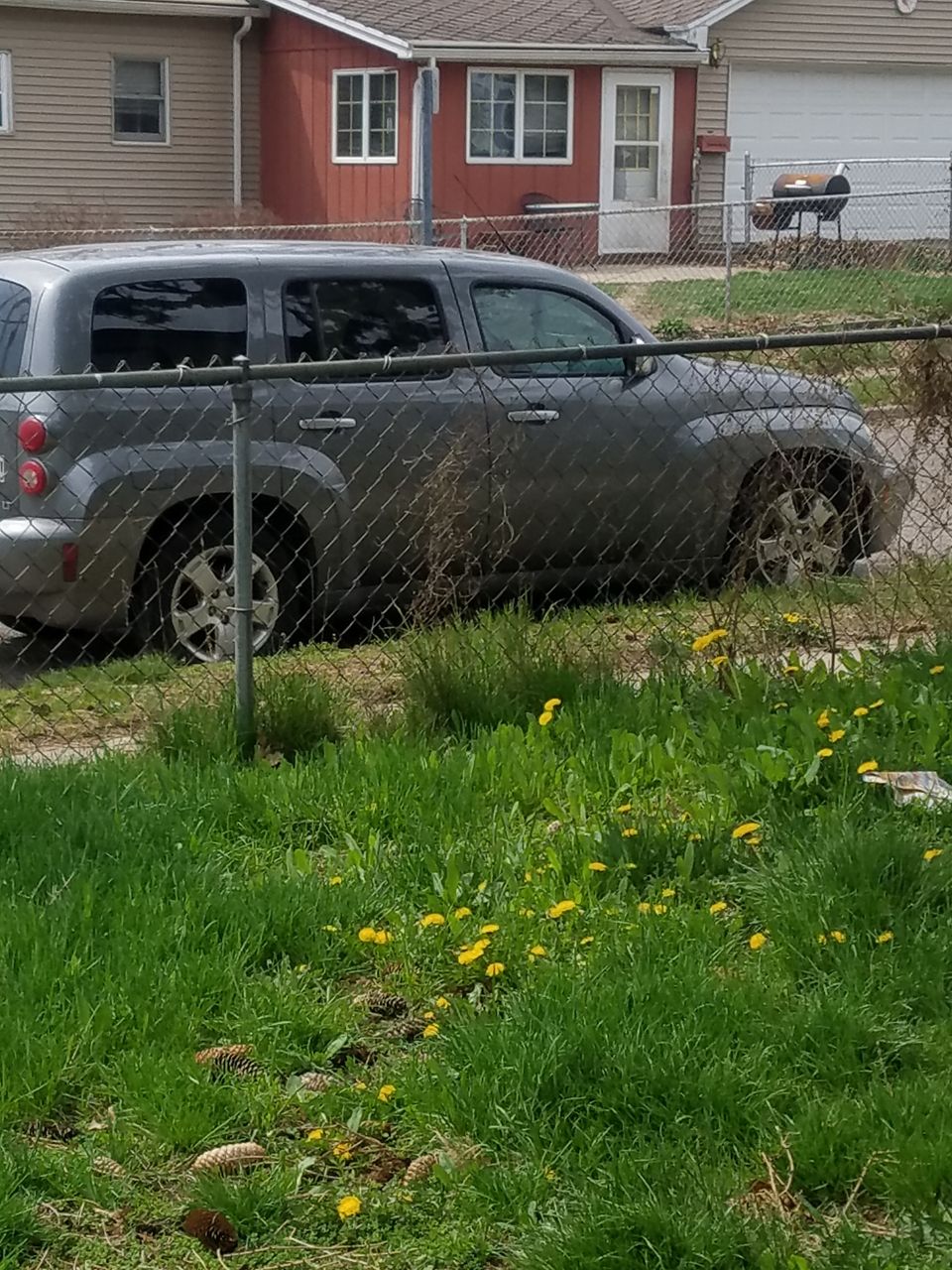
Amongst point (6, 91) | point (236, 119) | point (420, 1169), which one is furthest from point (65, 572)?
point (236, 119)

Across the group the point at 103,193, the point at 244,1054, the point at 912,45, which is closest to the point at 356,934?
the point at 244,1054

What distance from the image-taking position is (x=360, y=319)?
26.0 feet

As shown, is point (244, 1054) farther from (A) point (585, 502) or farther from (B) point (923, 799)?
(A) point (585, 502)

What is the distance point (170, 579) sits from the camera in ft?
24.0

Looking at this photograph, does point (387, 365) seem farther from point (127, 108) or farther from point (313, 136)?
point (127, 108)

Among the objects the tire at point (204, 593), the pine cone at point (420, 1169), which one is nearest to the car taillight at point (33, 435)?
the tire at point (204, 593)

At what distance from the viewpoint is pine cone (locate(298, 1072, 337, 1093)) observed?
12.2 feet

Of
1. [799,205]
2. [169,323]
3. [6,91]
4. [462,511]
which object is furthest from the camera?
[6,91]

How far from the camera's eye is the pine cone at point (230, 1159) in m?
3.42

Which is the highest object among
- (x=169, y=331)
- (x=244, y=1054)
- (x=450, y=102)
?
(x=450, y=102)

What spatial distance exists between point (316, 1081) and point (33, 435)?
3.96 m

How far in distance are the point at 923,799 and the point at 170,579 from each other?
11.2 feet

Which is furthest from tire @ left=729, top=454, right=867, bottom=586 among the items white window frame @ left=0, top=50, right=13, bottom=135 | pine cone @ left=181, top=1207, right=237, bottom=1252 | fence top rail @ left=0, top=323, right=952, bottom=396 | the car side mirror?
white window frame @ left=0, top=50, right=13, bottom=135

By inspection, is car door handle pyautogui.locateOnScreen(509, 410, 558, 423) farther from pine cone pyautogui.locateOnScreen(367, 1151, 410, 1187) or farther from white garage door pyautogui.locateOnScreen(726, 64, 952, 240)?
white garage door pyautogui.locateOnScreen(726, 64, 952, 240)
